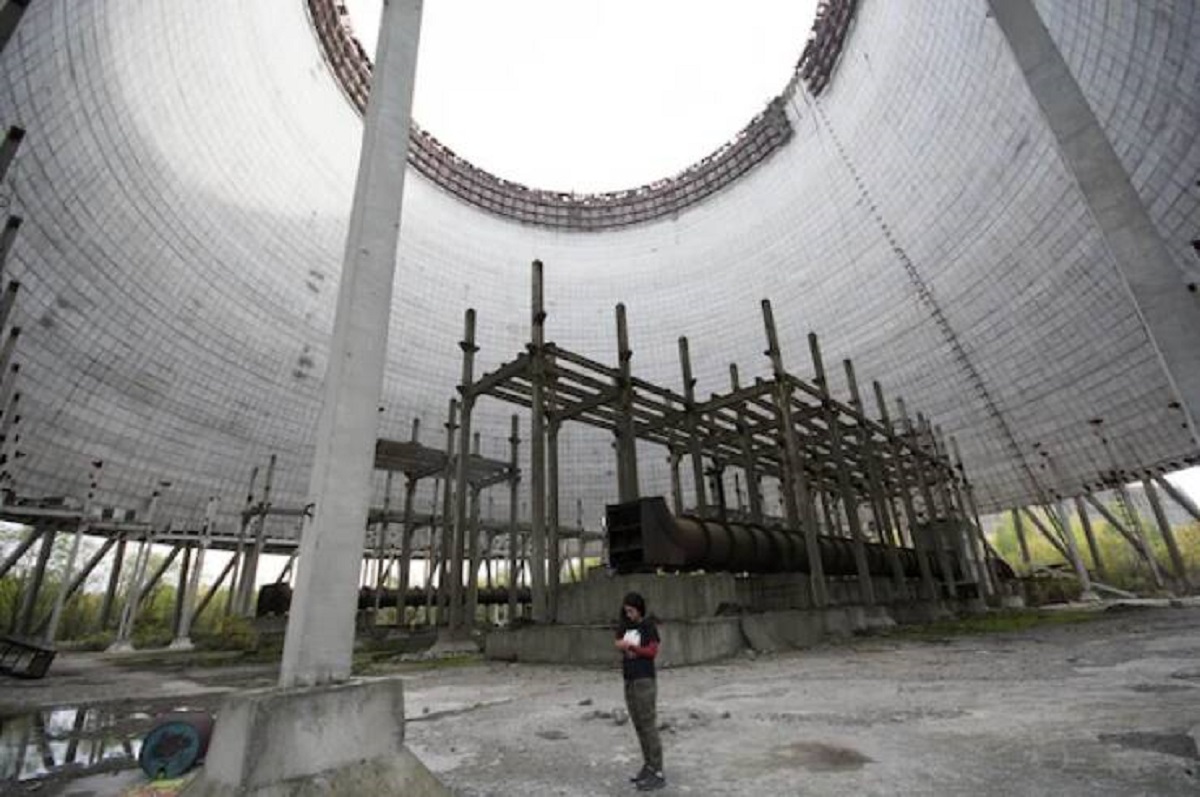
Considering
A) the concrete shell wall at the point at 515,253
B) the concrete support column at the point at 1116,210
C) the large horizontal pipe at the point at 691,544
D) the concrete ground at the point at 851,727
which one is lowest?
the concrete ground at the point at 851,727

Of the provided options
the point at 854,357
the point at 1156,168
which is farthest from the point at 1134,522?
the point at 1156,168

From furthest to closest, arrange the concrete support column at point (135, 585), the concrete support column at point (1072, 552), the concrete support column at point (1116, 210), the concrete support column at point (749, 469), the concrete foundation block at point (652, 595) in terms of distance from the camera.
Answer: the concrete support column at point (1072, 552) < the concrete support column at point (135, 585) < the concrete support column at point (749, 469) < the concrete foundation block at point (652, 595) < the concrete support column at point (1116, 210)

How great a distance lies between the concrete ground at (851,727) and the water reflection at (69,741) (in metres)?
0.51

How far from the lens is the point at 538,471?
496 inches

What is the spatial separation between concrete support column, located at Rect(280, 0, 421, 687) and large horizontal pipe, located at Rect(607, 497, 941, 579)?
7.17 meters

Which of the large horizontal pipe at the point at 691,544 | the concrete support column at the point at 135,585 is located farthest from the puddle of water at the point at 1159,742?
the concrete support column at the point at 135,585

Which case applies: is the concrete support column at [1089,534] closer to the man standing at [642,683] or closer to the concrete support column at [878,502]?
the concrete support column at [878,502]

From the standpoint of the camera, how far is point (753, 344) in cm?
2880

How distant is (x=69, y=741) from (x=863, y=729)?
297 inches

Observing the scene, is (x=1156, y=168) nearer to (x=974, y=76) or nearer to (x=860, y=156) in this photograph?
(x=974, y=76)

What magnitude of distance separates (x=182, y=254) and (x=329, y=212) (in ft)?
20.8

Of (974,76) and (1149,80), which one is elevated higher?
(974,76)

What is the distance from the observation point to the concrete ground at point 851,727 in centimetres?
313

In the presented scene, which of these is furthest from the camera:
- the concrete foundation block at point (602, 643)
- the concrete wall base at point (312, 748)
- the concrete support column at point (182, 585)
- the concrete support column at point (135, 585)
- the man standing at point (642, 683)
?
the concrete support column at point (182, 585)
